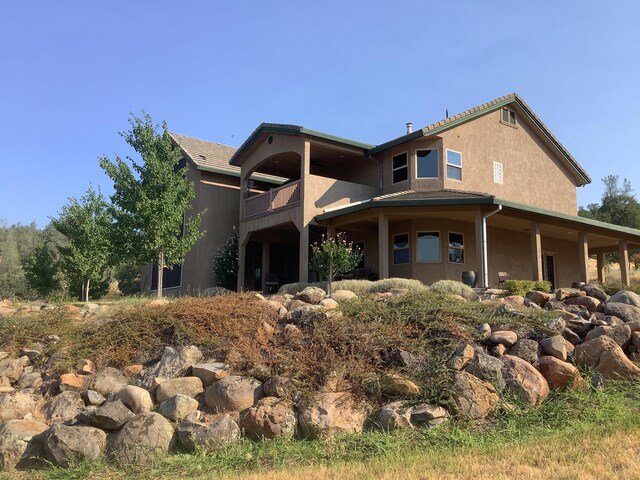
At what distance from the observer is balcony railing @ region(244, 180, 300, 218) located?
19541 millimetres

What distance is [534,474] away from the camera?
5031 millimetres

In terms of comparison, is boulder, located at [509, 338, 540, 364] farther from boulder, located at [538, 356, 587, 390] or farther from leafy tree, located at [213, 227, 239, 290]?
leafy tree, located at [213, 227, 239, 290]

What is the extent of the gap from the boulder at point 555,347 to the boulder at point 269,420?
12.2 feet

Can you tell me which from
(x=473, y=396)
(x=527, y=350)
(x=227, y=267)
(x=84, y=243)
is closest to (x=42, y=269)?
(x=84, y=243)

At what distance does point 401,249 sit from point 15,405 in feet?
45.1

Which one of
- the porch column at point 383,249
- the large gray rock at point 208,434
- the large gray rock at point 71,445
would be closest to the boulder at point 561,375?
the large gray rock at point 208,434

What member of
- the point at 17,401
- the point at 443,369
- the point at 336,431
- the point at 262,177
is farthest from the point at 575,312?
the point at 262,177

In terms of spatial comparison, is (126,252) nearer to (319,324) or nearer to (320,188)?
(320,188)

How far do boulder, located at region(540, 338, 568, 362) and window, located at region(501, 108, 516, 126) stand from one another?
1568cm

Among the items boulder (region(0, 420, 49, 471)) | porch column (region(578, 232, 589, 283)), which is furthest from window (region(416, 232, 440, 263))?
boulder (region(0, 420, 49, 471))

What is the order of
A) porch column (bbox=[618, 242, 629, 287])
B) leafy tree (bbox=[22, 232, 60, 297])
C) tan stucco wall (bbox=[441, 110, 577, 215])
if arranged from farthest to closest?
leafy tree (bbox=[22, 232, 60, 297]) → porch column (bbox=[618, 242, 629, 287]) → tan stucco wall (bbox=[441, 110, 577, 215])

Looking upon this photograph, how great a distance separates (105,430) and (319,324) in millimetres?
3311

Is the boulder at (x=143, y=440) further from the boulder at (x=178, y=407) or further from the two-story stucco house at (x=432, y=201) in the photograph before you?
the two-story stucco house at (x=432, y=201)

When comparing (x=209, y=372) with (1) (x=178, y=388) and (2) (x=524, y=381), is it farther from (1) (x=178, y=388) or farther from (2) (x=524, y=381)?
(2) (x=524, y=381)
